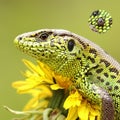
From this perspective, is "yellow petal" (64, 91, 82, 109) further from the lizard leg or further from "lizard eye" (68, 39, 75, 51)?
"lizard eye" (68, 39, 75, 51)

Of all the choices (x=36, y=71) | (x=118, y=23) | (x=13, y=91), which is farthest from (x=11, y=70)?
(x=36, y=71)

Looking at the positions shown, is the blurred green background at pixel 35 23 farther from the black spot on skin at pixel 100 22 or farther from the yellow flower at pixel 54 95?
the black spot on skin at pixel 100 22

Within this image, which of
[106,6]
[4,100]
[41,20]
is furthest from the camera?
[41,20]

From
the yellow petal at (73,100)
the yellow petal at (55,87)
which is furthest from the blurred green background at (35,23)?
the yellow petal at (73,100)

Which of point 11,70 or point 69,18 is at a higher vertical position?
point 69,18

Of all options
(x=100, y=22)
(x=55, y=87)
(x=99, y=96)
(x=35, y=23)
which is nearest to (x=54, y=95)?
(x=55, y=87)

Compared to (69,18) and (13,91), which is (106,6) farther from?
(13,91)

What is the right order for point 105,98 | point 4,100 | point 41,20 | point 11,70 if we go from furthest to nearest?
point 41,20 → point 11,70 → point 4,100 → point 105,98
